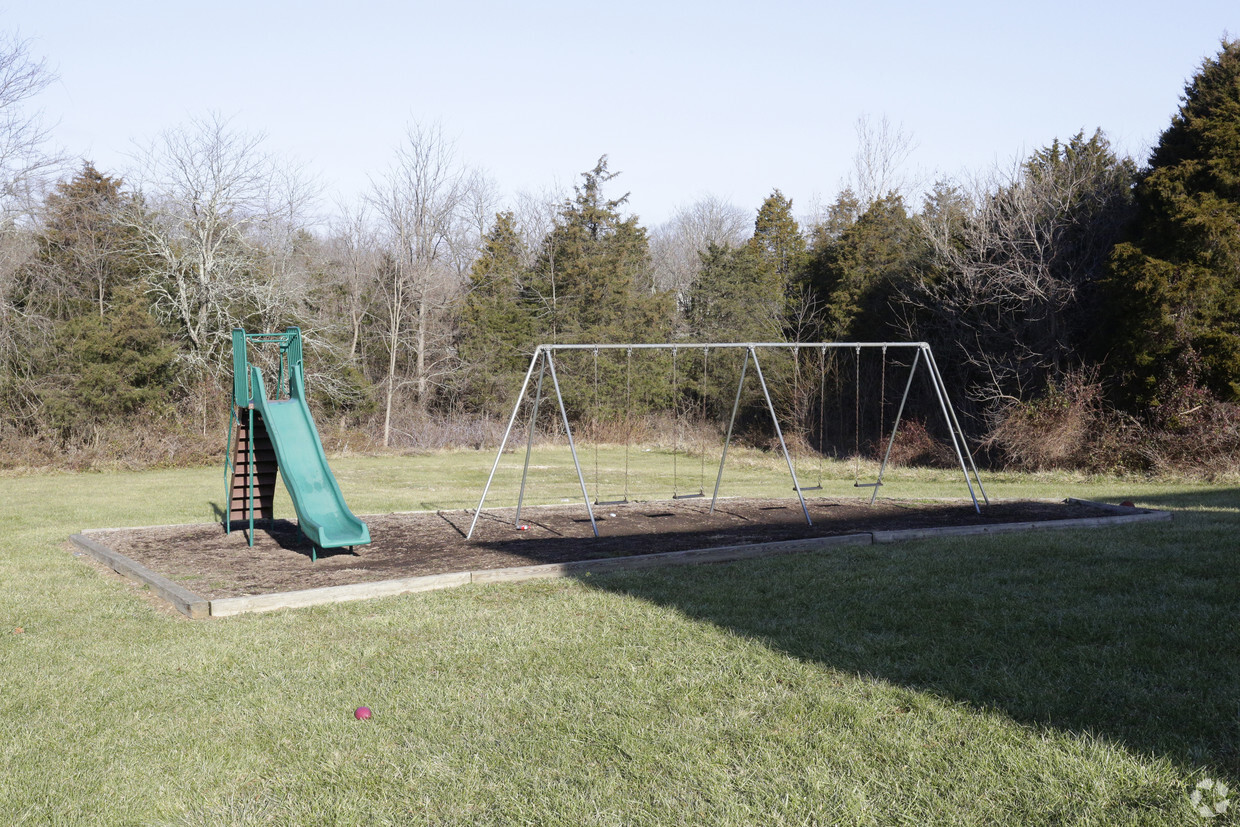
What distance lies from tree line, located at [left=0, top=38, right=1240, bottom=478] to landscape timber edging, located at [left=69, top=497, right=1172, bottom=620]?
24.8ft

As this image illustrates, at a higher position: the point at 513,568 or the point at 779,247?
the point at 779,247

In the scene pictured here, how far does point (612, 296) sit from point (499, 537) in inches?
Answer: 792

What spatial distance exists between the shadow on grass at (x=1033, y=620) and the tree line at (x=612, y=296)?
902cm

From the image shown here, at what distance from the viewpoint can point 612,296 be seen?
28.5 meters

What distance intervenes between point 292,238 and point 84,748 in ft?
87.4

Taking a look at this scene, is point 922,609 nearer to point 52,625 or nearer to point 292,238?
point 52,625

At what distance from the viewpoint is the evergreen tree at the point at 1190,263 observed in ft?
54.3

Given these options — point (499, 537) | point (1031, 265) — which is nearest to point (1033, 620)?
point (499, 537)

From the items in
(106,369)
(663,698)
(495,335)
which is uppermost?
(495,335)

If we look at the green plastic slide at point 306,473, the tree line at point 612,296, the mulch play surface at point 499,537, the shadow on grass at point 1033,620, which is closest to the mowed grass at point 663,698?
the shadow on grass at point 1033,620

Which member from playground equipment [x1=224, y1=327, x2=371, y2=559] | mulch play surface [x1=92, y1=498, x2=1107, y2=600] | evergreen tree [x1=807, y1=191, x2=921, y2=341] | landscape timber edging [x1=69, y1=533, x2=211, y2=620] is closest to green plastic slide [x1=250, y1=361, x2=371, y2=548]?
playground equipment [x1=224, y1=327, x2=371, y2=559]

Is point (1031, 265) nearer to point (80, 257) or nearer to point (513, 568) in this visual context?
point (513, 568)

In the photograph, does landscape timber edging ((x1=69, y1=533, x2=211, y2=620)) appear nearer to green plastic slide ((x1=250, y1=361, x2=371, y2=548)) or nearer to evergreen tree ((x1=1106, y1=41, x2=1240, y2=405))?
green plastic slide ((x1=250, y1=361, x2=371, y2=548))

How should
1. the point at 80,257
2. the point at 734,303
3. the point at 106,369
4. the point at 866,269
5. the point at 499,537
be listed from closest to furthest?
the point at 499,537, the point at 106,369, the point at 80,257, the point at 866,269, the point at 734,303
